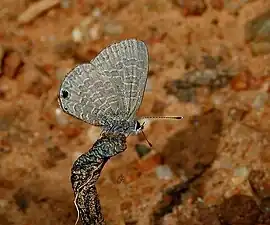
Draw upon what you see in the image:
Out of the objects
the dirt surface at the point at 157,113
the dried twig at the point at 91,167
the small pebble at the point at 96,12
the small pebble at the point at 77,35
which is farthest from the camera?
the small pebble at the point at 96,12

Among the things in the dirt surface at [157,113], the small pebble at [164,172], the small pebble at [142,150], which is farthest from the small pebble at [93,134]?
the small pebble at [164,172]

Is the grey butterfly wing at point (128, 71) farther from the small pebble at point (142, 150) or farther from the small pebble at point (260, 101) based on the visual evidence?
the small pebble at point (260, 101)

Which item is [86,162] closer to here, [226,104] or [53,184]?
[53,184]

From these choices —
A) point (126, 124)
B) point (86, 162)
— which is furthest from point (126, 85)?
point (86, 162)

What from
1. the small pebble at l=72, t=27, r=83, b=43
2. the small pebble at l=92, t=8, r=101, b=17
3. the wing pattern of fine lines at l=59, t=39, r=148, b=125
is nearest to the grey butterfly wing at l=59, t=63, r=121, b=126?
the wing pattern of fine lines at l=59, t=39, r=148, b=125

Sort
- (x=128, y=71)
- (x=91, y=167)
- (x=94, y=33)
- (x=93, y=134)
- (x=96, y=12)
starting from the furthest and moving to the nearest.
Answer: (x=96, y=12) < (x=94, y=33) < (x=93, y=134) < (x=128, y=71) < (x=91, y=167)

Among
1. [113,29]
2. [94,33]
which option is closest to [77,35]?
[94,33]

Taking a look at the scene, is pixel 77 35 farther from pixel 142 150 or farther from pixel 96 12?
pixel 142 150
